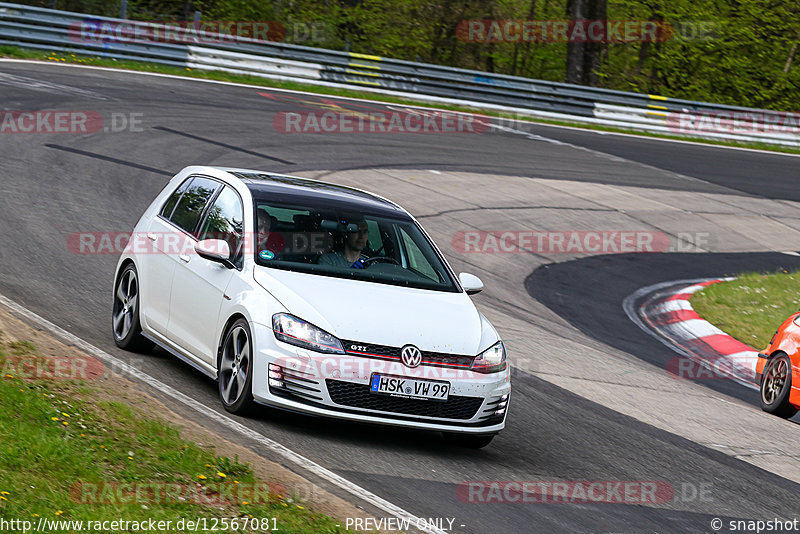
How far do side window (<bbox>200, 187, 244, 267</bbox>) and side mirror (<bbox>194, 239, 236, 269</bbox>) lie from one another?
0.06m

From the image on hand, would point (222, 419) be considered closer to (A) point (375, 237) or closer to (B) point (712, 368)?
(A) point (375, 237)

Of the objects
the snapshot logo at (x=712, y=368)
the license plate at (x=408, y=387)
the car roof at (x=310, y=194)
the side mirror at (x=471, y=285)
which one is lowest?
the snapshot logo at (x=712, y=368)

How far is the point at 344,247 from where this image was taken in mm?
7715

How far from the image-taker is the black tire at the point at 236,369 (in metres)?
6.91

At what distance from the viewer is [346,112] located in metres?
24.9

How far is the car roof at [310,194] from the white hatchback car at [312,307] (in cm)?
2

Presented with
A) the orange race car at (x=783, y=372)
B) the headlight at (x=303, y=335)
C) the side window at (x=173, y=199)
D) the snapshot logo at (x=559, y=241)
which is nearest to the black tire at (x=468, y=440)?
the headlight at (x=303, y=335)

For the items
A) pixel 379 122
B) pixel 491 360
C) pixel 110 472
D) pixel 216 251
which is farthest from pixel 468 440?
pixel 379 122

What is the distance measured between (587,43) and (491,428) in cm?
3022

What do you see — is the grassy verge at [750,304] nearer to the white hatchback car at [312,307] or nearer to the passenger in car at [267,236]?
the white hatchback car at [312,307]

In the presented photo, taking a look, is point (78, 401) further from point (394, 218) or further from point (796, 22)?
point (796, 22)

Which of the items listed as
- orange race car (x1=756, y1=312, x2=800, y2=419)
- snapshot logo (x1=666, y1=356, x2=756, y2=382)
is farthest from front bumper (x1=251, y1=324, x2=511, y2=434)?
snapshot logo (x1=666, y1=356, x2=756, y2=382)

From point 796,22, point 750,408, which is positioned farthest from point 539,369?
point 796,22

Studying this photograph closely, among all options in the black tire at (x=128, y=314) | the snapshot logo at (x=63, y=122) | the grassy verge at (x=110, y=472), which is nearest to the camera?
the grassy verge at (x=110, y=472)
